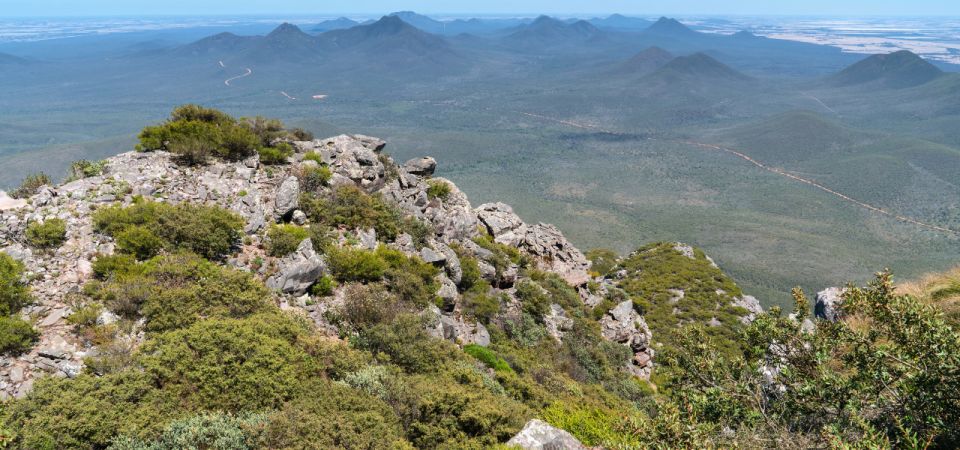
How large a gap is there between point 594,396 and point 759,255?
143 feet

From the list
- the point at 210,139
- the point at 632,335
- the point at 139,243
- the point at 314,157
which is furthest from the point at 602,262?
the point at 139,243

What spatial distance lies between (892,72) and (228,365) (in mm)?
208798

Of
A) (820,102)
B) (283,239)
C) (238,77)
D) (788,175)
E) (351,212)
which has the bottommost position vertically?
(788,175)

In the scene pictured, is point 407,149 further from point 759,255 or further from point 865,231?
point 865,231

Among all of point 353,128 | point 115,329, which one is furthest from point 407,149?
point 115,329

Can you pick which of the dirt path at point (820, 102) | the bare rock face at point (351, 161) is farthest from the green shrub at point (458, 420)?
the dirt path at point (820, 102)

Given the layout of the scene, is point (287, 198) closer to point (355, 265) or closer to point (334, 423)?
point (355, 265)

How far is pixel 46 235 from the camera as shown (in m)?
11.1

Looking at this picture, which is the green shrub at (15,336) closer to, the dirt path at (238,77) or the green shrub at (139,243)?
the green shrub at (139,243)

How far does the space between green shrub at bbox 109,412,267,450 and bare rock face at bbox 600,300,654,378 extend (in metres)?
14.0

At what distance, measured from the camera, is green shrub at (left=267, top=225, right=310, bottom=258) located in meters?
12.9

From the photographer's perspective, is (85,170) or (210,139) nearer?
(85,170)

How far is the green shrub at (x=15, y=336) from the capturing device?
7.93 meters

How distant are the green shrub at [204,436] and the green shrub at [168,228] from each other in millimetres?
6414
